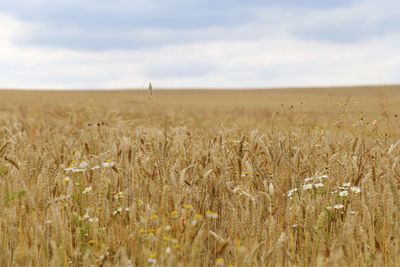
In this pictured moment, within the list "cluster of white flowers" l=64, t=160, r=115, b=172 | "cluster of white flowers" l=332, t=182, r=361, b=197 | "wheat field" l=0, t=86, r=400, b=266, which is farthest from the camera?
"cluster of white flowers" l=64, t=160, r=115, b=172

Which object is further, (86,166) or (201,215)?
(86,166)

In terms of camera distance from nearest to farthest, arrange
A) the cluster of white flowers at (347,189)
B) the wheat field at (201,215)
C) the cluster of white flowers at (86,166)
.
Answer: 1. the wheat field at (201,215)
2. the cluster of white flowers at (347,189)
3. the cluster of white flowers at (86,166)

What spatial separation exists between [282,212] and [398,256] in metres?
0.65

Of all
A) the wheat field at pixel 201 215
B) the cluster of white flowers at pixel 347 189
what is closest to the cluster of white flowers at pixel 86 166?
the wheat field at pixel 201 215

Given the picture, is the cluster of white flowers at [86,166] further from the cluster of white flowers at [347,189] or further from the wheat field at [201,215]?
the cluster of white flowers at [347,189]

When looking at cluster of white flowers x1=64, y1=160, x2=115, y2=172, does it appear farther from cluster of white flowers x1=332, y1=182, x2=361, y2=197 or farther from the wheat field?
cluster of white flowers x1=332, y1=182, x2=361, y2=197

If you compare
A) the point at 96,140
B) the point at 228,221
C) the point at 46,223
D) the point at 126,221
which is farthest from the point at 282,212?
the point at 96,140

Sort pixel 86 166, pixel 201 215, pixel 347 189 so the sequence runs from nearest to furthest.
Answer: pixel 201 215 → pixel 347 189 → pixel 86 166

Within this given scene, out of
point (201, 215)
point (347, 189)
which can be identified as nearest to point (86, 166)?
point (201, 215)

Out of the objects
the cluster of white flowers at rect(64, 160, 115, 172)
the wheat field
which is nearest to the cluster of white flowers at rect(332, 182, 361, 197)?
the wheat field

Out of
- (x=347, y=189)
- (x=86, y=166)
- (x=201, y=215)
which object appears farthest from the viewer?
(x=86, y=166)

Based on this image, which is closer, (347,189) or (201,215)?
(201,215)

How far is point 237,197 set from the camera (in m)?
3.37

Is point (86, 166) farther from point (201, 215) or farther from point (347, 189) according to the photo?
point (347, 189)
